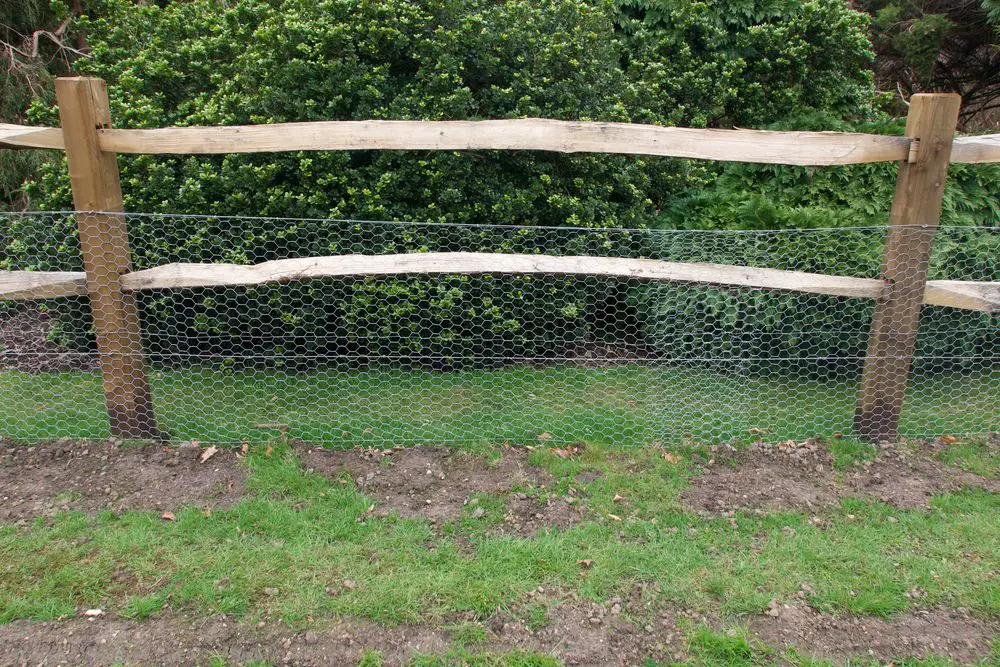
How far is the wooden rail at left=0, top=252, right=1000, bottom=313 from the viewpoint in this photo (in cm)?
383

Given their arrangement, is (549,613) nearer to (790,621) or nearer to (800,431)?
(790,621)

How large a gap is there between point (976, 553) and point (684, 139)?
2.41 metres

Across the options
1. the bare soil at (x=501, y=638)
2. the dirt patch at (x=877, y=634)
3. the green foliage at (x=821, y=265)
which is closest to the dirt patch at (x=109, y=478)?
the bare soil at (x=501, y=638)

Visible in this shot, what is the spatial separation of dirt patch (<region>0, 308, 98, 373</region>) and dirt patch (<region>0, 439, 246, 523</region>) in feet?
3.34

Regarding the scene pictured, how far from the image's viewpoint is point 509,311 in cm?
482

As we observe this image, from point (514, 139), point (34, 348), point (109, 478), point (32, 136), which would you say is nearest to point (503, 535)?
point (514, 139)

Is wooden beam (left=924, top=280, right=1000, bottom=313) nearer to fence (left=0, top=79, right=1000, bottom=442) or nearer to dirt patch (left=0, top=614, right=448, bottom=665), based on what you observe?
fence (left=0, top=79, right=1000, bottom=442)

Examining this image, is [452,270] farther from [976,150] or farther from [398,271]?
[976,150]

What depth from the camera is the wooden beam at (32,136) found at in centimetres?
376

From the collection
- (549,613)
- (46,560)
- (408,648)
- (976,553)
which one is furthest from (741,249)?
(46,560)

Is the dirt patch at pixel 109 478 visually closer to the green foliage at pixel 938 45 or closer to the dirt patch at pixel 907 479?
the dirt patch at pixel 907 479

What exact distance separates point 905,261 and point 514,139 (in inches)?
87.8

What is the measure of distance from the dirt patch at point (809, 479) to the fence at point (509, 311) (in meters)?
0.22

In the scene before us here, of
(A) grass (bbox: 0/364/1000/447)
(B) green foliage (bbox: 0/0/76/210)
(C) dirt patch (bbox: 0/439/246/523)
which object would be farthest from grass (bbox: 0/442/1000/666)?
(B) green foliage (bbox: 0/0/76/210)
